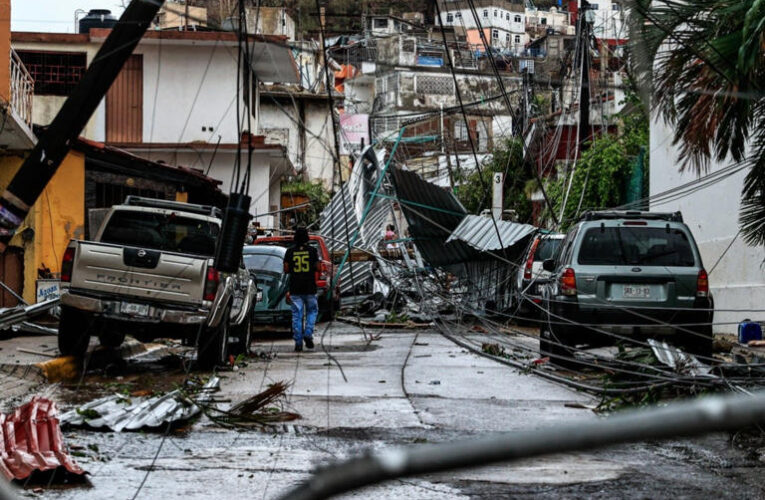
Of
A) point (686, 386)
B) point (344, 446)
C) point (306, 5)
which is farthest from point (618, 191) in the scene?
point (344, 446)

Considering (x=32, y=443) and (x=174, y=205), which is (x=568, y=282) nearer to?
(x=174, y=205)

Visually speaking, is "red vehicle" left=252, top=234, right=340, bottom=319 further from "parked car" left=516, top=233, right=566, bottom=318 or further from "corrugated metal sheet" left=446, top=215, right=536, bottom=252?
"parked car" left=516, top=233, right=566, bottom=318

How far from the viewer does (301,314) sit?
17781 millimetres

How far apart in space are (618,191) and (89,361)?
20494mm

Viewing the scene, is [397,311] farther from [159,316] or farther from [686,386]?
[686,386]

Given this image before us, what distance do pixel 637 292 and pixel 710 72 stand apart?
3.09m

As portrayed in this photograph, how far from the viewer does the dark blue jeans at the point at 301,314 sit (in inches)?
696

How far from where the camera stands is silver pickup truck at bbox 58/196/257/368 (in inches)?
535

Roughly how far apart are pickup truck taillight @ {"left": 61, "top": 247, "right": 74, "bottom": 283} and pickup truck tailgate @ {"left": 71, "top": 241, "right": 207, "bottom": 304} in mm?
85

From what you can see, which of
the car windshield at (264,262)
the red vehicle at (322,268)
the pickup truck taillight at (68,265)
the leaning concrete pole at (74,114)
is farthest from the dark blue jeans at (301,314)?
the leaning concrete pole at (74,114)

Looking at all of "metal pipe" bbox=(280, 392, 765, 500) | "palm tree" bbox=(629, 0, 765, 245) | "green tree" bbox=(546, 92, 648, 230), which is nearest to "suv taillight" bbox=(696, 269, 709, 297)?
"palm tree" bbox=(629, 0, 765, 245)

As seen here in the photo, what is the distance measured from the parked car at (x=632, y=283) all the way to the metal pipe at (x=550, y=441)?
1241cm

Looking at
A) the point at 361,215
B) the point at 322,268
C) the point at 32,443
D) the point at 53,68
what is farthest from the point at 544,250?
the point at 32,443

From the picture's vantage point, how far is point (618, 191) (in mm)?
31844
